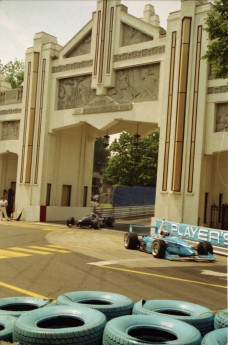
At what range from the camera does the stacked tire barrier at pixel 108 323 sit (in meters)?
4.02

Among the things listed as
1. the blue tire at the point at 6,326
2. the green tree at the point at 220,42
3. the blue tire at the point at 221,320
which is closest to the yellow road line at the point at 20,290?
the blue tire at the point at 6,326

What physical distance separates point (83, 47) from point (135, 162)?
78.5 ft

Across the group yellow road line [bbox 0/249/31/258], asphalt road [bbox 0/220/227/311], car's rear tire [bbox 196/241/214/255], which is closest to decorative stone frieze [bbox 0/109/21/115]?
asphalt road [bbox 0/220/227/311]

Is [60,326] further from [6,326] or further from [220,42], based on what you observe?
[220,42]

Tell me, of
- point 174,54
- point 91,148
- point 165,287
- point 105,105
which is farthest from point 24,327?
point 91,148

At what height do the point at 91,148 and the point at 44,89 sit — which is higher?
the point at 44,89

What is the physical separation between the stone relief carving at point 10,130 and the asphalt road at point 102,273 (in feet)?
45.9

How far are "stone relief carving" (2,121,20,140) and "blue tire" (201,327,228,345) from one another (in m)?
26.9

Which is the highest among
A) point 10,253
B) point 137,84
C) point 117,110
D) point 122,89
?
point 137,84

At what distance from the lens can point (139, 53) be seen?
2288cm

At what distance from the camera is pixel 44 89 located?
27266mm

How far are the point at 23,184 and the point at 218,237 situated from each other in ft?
49.8

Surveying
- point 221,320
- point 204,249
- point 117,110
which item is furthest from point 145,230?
point 221,320

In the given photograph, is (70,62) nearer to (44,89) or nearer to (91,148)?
(44,89)
